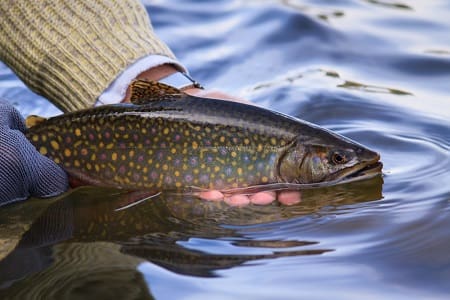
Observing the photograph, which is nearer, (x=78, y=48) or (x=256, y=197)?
(x=256, y=197)

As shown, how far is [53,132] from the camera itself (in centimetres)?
438

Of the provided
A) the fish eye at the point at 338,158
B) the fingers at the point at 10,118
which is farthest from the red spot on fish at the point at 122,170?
the fish eye at the point at 338,158

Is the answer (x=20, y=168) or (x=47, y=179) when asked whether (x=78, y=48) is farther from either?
(x=20, y=168)

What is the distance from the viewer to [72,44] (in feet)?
17.2

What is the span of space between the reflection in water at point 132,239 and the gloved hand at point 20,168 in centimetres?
11

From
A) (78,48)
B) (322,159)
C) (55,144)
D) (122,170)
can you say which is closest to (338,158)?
(322,159)

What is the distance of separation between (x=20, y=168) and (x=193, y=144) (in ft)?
2.86

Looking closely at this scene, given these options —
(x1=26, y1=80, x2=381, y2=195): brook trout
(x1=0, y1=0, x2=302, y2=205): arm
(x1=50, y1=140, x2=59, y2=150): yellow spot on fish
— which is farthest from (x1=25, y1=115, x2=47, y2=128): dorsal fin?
(x1=0, y1=0, x2=302, y2=205): arm

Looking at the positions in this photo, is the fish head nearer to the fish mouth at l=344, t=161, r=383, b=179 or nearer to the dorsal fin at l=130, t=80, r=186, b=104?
the fish mouth at l=344, t=161, r=383, b=179

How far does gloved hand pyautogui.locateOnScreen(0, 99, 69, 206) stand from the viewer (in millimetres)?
4129

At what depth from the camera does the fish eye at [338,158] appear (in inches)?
171

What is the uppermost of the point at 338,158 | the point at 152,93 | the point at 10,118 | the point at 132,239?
the point at 152,93

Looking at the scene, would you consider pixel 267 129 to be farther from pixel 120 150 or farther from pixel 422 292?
pixel 422 292

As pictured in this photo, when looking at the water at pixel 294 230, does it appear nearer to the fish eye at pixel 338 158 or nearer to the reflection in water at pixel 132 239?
the reflection in water at pixel 132 239
